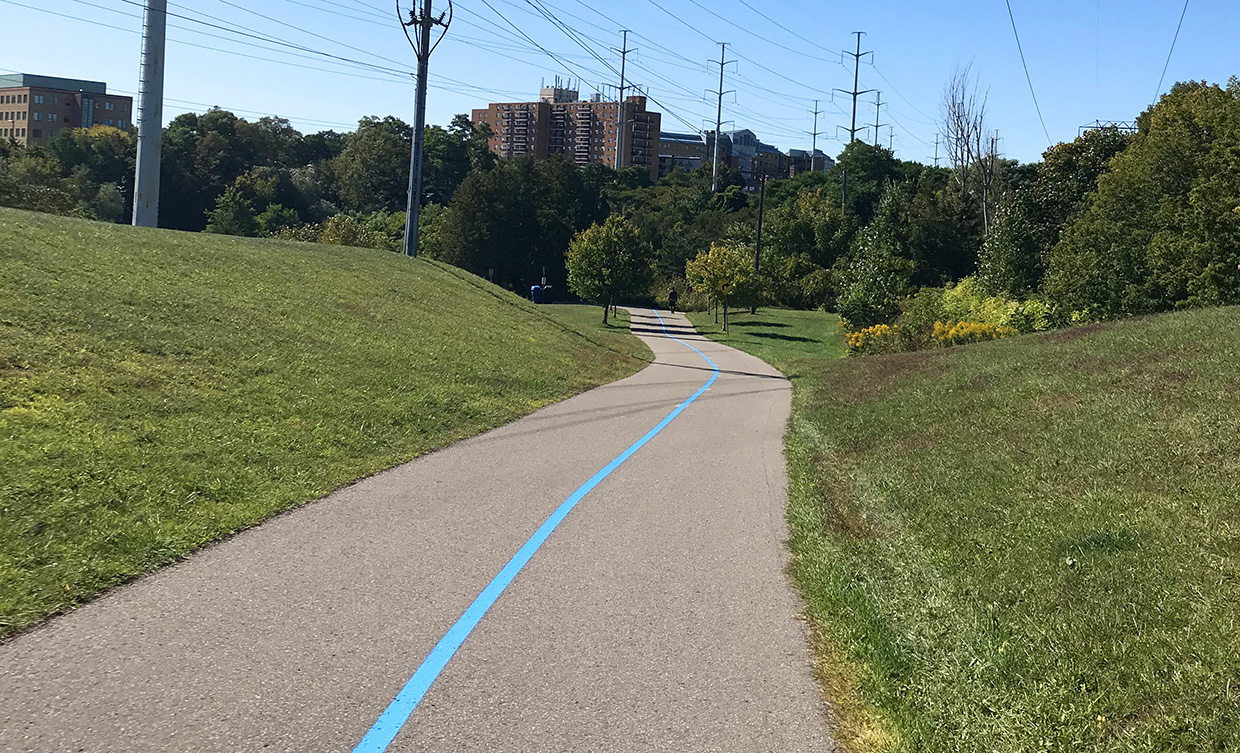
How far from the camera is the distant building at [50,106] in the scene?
127 metres

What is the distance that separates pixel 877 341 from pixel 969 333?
199 inches

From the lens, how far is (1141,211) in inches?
1455

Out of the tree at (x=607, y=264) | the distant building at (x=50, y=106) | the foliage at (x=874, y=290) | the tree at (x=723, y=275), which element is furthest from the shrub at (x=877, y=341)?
the distant building at (x=50, y=106)

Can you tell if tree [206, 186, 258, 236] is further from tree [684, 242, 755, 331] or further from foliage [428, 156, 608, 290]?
tree [684, 242, 755, 331]

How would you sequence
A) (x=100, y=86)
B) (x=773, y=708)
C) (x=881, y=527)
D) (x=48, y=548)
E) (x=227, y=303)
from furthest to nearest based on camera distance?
(x=100, y=86)
(x=227, y=303)
(x=881, y=527)
(x=48, y=548)
(x=773, y=708)

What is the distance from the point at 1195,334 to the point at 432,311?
55.8ft

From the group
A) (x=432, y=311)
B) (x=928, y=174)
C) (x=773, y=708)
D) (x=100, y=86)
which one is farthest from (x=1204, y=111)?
(x=100, y=86)

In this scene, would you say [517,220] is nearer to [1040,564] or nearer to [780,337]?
[780,337]

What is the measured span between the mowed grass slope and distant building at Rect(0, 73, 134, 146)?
124429 millimetres

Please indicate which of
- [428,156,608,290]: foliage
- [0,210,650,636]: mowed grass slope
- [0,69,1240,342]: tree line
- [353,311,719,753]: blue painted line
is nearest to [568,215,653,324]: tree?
[0,69,1240,342]: tree line

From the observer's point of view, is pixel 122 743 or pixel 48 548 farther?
pixel 48 548

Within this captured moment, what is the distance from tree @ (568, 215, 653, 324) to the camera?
2156 inches

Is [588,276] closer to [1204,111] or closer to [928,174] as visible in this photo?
[1204,111]

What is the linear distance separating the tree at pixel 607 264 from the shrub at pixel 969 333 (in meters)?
26.4
